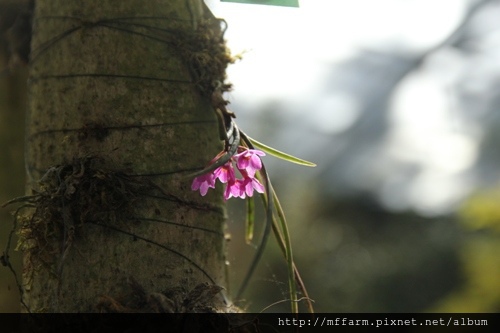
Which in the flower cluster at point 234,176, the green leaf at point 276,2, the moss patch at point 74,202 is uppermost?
the green leaf at point 276,2

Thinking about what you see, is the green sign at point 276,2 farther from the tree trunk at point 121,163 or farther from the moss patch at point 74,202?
the moss patch at point 74,202

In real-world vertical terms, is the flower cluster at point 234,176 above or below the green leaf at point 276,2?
below

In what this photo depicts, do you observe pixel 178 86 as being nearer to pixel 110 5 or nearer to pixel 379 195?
pixel 110 5

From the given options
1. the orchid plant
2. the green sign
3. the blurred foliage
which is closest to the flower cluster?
the orchid plant

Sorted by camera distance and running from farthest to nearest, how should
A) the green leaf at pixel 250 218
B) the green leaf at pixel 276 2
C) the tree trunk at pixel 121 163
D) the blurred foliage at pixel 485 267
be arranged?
the blurred foliage at pixel 485 267
the green leaf at pixel 250 218
the green leaf at pixel 276 2
the tree trunk at pixel 121 163

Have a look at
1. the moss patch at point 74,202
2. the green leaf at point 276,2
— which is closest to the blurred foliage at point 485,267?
the green leaf at point 276,2

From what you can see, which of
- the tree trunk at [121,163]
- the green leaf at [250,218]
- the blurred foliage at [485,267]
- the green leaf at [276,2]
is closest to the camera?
the tree trunk at [121,163]
